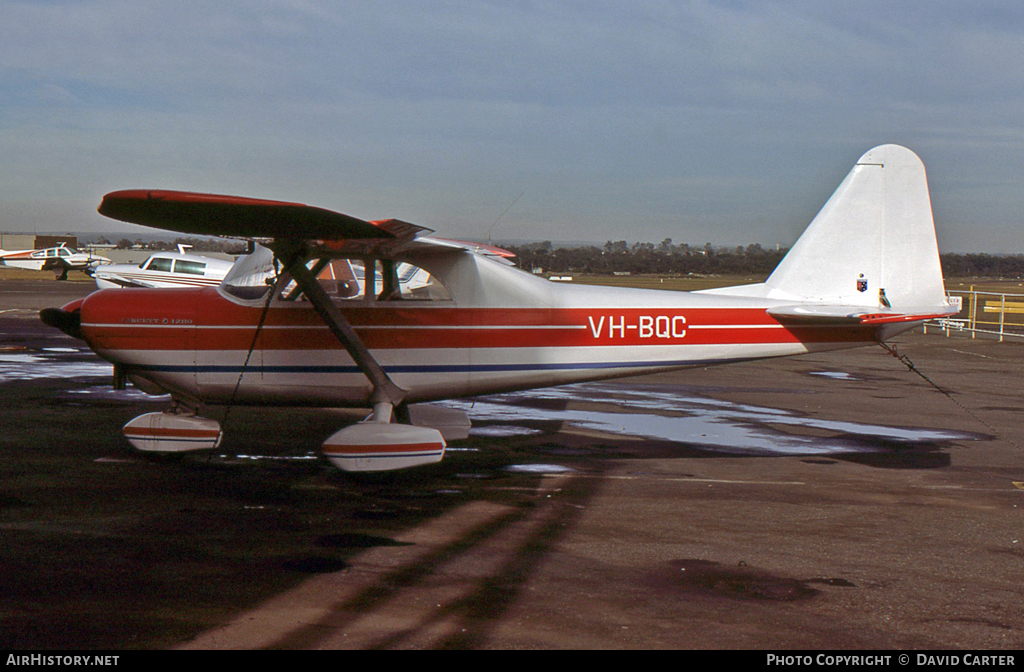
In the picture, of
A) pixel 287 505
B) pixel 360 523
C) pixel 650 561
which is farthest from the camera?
pixel 287 505

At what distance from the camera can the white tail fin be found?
8.51m

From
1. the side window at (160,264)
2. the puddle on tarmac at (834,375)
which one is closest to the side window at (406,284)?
the puddle on tarmac at (834,375)

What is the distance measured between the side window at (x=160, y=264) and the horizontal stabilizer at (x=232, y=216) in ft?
80.0

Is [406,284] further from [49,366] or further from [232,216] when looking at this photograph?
[49,366]

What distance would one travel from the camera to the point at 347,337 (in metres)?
7.54

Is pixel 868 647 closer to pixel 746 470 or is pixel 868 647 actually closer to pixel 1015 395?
pixel 746 470

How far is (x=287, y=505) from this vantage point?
6.63 meters

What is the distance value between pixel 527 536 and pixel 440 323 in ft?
8.49

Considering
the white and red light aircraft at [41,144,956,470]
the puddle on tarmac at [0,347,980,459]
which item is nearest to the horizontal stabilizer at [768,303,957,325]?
the white and red light aircraft at [41,144,956,470]

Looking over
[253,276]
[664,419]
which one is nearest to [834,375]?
[664,419]

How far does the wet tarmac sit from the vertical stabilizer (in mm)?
1665

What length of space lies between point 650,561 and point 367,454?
2606mm

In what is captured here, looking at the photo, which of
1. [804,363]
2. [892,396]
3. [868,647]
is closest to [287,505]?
[868,647]

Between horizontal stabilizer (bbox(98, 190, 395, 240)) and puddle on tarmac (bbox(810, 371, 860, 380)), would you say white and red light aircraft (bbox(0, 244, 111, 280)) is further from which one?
horizontal stabilizer (bbox(98, 190, 395, 240))
